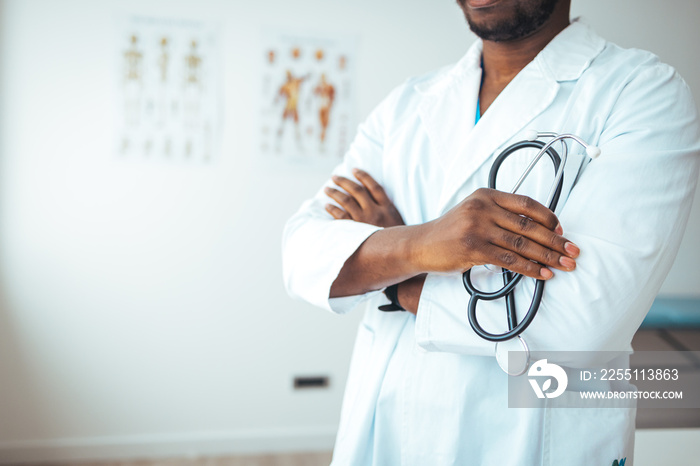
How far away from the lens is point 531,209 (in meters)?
0.73

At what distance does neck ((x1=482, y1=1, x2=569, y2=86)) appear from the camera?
3.33 ft

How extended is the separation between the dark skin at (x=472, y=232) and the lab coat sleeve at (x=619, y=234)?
0.04 metres

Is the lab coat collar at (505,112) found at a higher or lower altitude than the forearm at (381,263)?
higher

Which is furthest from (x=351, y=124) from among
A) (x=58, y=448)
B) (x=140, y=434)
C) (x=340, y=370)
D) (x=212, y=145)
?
(x=58, y=448)

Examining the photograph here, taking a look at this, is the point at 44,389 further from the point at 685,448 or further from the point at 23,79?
the point at 685,448

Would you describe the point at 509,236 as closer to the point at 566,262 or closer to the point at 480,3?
the point at 566,262

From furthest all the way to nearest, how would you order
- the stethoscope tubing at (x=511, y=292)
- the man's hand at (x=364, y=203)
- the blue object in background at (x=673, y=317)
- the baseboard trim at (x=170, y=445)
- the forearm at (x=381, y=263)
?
the baseboard trim at (x=170, y=445) < the blue object in background at (x=673, y=317) < the man's hand at (x=364, y=203) < the forearm at (x=381, y=263) < the stethoscope tubing at (x=511, y=292)

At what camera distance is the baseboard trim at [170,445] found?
7.80ft

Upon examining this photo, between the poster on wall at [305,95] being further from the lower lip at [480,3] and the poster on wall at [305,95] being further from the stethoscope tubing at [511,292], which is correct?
the stethoscope tubing at [511,292]

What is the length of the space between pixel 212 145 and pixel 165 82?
1.13 ft

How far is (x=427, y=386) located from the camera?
0.91 metres

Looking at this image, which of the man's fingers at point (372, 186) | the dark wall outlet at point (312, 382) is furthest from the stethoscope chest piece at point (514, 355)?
the dark wall outlet at point (312, 382)

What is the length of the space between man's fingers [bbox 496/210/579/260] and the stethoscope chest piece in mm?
139

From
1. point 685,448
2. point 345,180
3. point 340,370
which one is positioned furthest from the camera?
point 340,370
